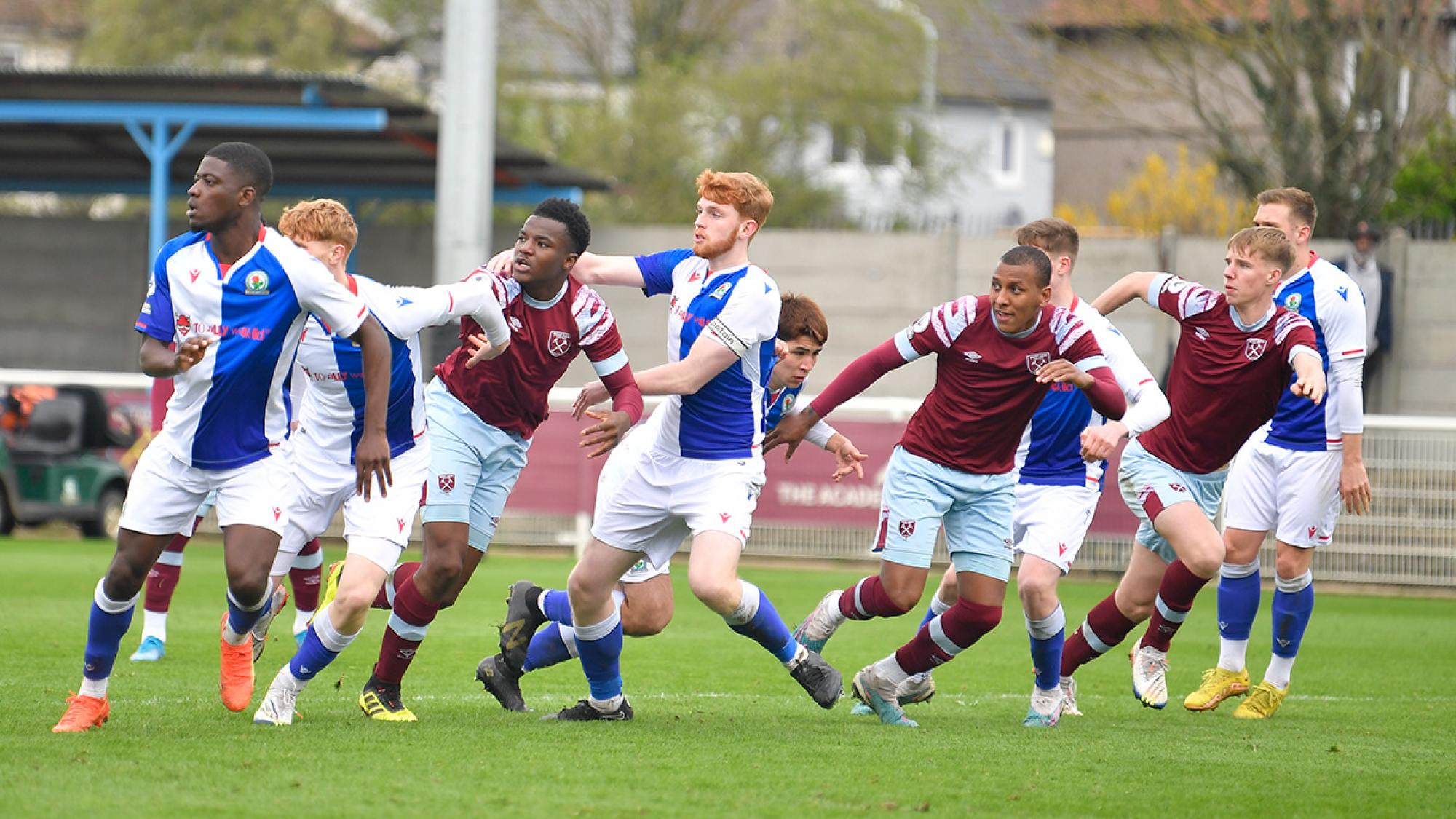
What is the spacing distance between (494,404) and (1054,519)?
2540 mm

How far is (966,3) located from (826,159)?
16.9 m

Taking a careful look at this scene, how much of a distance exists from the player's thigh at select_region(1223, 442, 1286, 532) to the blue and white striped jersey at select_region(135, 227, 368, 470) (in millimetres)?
4290

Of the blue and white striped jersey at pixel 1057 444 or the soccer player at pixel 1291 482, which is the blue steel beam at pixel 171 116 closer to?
the blue and white striped jersey at pixel 1057 444

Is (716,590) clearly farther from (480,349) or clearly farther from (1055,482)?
(1055,482)

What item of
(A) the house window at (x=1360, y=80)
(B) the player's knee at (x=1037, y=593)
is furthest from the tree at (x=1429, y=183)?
(B) the player's knee at (x=1037, y=593)

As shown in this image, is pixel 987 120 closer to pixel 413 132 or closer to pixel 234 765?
pixel 413 132

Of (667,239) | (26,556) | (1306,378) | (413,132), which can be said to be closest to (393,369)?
(1306,378)

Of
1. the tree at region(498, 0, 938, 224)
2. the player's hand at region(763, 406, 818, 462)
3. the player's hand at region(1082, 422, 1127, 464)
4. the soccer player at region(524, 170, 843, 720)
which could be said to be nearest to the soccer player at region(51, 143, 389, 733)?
the soccer player at region(524, 170, 843, 720)

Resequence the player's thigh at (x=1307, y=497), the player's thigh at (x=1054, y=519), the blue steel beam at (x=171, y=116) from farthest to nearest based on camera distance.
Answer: the blue steel beam at (x=171, y=116), the player's thigh at (x=1307, y=497), the player's thigh at (x=1054, y=519)

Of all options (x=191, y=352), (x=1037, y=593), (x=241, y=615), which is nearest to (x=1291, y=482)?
(x=1037, y=593)

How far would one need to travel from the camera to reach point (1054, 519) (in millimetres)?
7551

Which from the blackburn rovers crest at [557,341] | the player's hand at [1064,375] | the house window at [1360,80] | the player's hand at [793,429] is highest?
the house window at [1360,80]

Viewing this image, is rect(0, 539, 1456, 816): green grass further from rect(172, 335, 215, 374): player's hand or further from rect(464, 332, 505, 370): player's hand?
rect(464, 332, 505, 370): player's hand

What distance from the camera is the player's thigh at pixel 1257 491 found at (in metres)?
7.99
